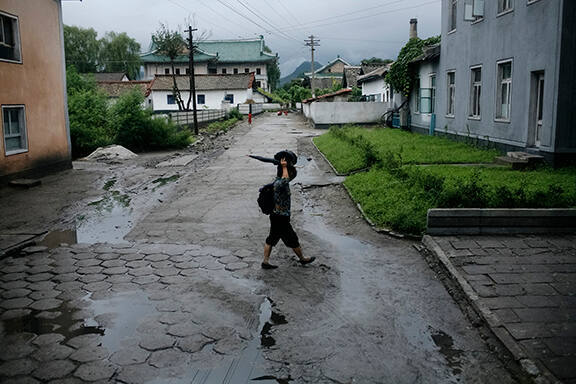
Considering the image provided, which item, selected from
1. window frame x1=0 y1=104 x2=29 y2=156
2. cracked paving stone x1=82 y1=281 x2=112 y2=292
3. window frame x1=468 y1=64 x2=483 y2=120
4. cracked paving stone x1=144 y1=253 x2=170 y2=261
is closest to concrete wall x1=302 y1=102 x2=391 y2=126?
window frame x1=468 y1=64 x2=483 y2=120

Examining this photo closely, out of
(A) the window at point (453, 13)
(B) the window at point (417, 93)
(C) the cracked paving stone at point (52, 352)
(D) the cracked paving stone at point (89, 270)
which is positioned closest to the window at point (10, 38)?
(D) the cracked paving stone at point (89, 270)

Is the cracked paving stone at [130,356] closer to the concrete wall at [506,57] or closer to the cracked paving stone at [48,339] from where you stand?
the cracked paving stone at [48,339]

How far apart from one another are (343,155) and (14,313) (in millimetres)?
12082

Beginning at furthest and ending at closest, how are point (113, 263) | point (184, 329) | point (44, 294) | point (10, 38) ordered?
point (10, 38)
point (113, 263)
point (44, 294)
point (184, 329)

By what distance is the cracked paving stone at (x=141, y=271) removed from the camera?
639 centimetres

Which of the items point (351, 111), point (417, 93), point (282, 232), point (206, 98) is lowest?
point (282, 232)

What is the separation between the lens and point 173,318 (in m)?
5.02

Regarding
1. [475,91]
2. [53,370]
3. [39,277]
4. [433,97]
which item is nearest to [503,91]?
[475,91]

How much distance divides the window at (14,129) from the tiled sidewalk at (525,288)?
39.0 ft

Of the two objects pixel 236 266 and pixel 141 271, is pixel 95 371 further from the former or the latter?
pixel 236 266

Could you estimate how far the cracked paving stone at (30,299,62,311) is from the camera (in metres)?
5.33

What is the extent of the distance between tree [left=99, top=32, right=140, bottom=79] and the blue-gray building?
56636 millimetres

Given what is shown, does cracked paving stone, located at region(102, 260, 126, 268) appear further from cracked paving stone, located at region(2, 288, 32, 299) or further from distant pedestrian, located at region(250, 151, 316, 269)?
distant pedestrian, located at region(250, 151, 316, 269)

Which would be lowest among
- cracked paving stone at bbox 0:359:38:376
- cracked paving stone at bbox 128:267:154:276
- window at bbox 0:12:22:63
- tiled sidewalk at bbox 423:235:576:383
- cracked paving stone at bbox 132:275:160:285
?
cracked paving stone at bbox 0:359:38:376
